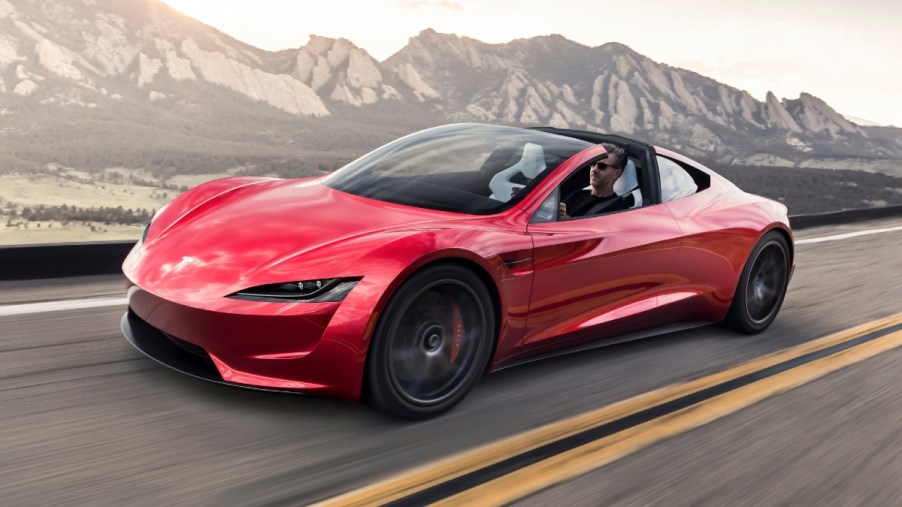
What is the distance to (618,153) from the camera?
16.0ft

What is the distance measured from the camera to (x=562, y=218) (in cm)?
425

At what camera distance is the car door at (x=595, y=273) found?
13.3 feet

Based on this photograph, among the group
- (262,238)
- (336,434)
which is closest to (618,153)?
(262,238)

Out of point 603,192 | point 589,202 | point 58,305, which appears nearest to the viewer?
point 589,202

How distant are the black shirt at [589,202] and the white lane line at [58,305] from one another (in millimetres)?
2784

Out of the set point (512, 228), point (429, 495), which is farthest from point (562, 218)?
point (429, 495)

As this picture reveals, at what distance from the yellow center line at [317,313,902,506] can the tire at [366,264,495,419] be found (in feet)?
1.15

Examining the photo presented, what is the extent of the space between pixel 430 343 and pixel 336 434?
1.80ft

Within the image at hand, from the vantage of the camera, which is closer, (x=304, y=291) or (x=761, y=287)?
(x=304, y=291)

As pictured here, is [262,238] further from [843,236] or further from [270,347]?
[843,236]

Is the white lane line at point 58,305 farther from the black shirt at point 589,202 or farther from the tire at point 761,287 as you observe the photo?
the tire at point 761,287

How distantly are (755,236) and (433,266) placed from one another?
295 centimetres

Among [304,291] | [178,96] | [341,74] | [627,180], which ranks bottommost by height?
[304,291]

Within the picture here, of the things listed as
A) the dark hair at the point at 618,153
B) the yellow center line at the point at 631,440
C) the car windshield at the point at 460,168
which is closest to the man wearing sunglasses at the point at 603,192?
the dark hair at the point at 618,153
